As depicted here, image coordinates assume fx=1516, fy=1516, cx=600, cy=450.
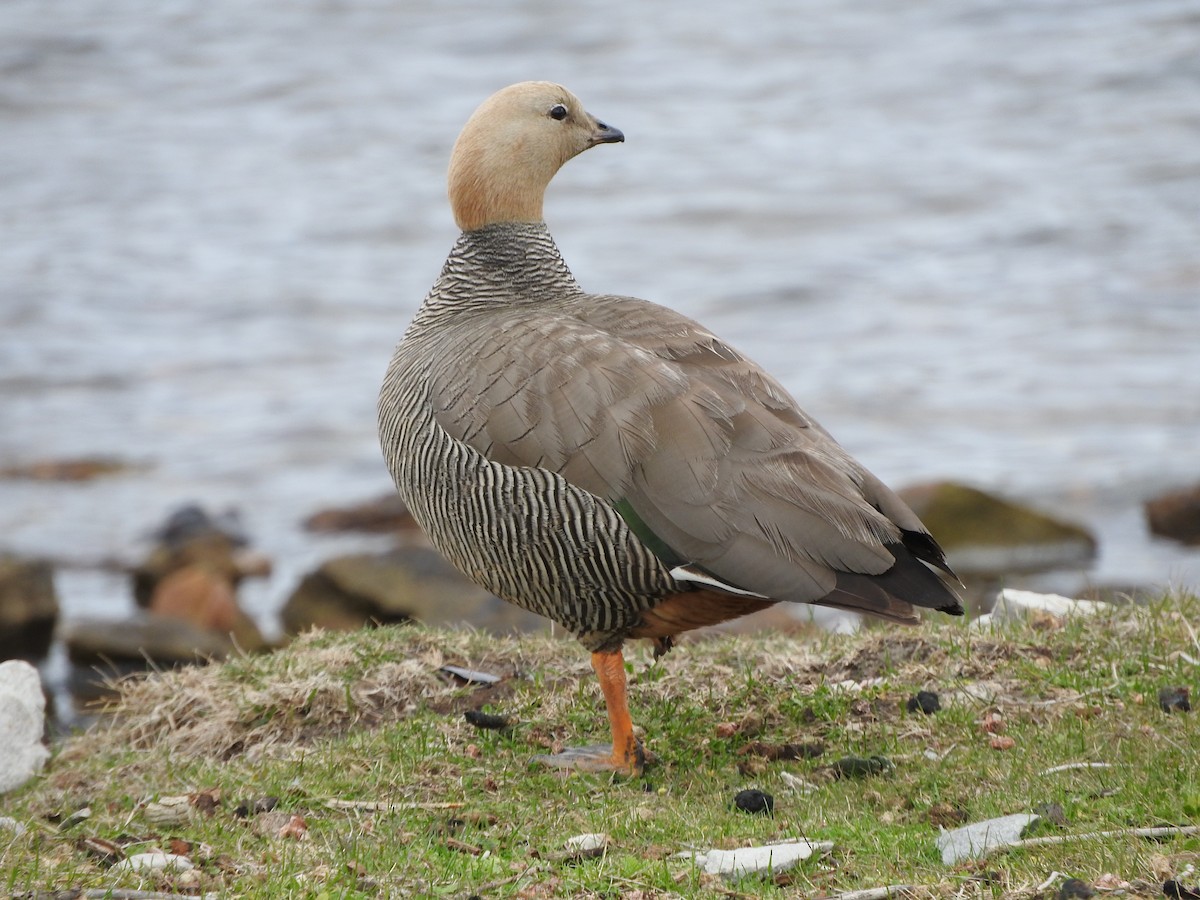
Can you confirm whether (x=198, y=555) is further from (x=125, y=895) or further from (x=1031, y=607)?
(x=125, y=895)

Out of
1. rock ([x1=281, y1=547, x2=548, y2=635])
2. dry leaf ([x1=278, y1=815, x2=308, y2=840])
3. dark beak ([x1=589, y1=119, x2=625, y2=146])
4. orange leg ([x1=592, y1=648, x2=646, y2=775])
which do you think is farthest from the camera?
rock ([x1=281, y1=547, x2=548, y2=635])

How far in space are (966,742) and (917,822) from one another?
2.17 feet

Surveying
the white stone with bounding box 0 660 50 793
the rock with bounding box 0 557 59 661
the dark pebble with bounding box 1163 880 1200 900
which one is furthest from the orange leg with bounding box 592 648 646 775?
the rock with bounding box 0 557 59 661

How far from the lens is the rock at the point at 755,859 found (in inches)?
155

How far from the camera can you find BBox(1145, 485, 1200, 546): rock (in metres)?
12.3

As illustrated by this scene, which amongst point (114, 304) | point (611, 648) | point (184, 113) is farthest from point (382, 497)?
point (184, 113)

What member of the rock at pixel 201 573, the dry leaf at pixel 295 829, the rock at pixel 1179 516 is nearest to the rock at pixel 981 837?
the dry leaf at pixel 295 829

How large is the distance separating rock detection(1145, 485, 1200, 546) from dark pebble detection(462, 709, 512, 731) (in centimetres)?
848

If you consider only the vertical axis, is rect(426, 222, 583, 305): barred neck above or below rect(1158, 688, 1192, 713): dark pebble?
above

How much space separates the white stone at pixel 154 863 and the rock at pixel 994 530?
880 cm

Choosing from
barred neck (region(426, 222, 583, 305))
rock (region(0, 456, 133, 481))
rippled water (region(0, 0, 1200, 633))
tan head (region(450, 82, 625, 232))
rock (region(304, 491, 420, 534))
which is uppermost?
tan head (region(450, 82, 625, 232))

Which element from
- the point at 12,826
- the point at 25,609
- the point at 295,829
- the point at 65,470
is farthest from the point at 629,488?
the point at 65,470

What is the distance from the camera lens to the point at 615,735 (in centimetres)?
505

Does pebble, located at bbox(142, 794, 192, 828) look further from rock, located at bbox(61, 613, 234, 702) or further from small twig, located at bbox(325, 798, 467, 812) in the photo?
rock, located at bbox(61, 613, 234, 702)
